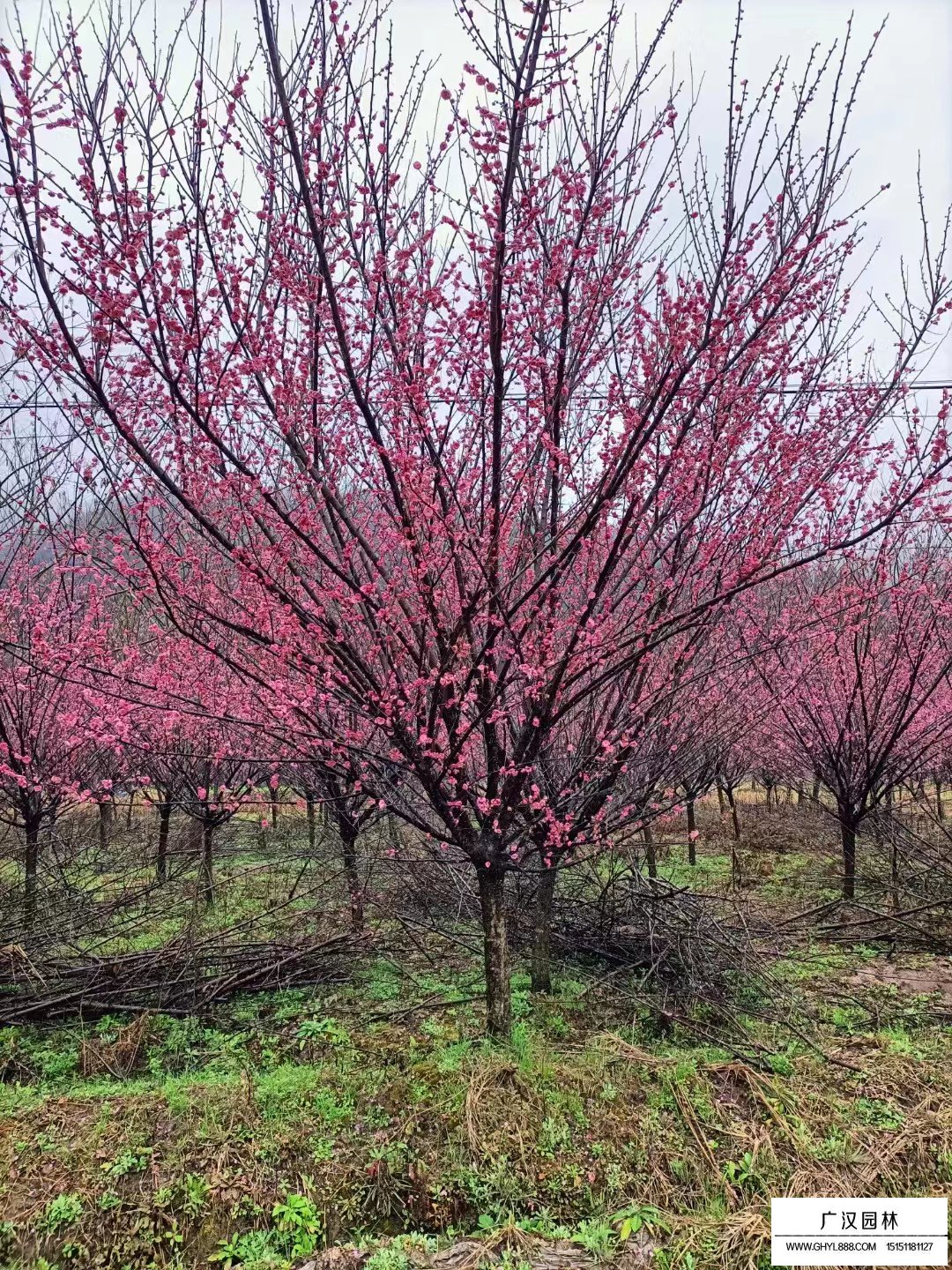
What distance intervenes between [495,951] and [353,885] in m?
3.56

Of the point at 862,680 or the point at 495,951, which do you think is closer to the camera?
the point at 495,951

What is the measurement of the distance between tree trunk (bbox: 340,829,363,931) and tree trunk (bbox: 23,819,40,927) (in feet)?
9.24

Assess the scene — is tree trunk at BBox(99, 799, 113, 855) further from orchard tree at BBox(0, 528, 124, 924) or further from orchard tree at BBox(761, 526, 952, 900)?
orchard tree at BBox(761, 526, 952, 900)

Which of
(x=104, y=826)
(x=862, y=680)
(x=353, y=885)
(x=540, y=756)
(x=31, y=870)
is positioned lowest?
(x=104, y=826)

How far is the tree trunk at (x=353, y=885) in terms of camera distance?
692cm

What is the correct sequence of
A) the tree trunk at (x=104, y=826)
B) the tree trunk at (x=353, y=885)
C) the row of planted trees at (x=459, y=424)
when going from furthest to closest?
the tree trunk at (x=104, y=826) < the tree trunk at (x=353, y=885) < the row of planted trees at (x=459, y=424)

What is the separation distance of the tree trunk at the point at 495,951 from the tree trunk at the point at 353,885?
2.74m

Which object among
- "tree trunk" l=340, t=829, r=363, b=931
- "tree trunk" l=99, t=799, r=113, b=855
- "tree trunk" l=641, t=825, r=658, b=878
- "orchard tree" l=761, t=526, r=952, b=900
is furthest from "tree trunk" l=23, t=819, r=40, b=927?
"orchard tree" l=761, t=526, r=952, b=900

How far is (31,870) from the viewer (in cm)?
692

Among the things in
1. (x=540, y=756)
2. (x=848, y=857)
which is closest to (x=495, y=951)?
(x=540, y=756)

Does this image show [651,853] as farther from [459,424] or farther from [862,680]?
[459,424]

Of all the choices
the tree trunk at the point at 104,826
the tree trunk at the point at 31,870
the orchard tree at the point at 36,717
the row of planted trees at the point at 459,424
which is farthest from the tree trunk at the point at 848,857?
the tree trunk at the point at 104,826

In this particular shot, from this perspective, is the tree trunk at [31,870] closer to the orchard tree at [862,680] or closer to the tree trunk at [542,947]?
the tree trunk at [542,947]

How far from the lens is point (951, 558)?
8.07m
